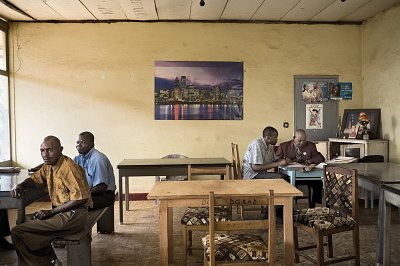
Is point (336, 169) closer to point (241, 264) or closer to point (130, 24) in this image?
point (241, 264)

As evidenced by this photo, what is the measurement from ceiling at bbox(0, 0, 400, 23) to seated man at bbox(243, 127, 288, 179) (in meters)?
2.10

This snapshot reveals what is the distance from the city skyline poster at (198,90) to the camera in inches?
269

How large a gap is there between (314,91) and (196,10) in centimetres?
252

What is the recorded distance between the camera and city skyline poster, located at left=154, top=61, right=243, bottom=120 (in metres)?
6.84

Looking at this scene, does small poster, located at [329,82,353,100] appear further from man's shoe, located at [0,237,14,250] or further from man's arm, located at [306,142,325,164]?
man's shoe, located at [0,237,14,250]

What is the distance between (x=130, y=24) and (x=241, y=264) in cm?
521

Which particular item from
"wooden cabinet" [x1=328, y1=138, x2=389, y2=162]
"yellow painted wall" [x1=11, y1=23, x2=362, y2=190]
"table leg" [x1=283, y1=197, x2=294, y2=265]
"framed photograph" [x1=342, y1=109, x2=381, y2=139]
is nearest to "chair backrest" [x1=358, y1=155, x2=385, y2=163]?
"wooden cabinet" [x1=328, y1=138, x2=389, y2=162]

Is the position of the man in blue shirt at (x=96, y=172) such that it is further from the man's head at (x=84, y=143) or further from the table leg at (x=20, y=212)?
the table leg at (x=20, y=212)

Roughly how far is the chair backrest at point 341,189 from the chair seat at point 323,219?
0.34ft

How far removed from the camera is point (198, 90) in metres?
6.87

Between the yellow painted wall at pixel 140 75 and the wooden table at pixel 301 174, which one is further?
the yellow painted wall at pixel 140 75

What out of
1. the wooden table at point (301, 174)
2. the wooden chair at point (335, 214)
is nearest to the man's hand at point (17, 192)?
the wooden chair at point (335, 214)

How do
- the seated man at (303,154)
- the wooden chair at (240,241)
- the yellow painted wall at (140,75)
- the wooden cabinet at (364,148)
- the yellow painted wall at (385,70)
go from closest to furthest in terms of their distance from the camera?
1. the wooden chair at (240,241)
2. the seated man at (303,154)
3. the yellow painted wall at (385,70)
4. the wooden cabinet at (364,148)
5. the yellow painted wall at (140,75)

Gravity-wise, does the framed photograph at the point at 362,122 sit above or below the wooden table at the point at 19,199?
above
